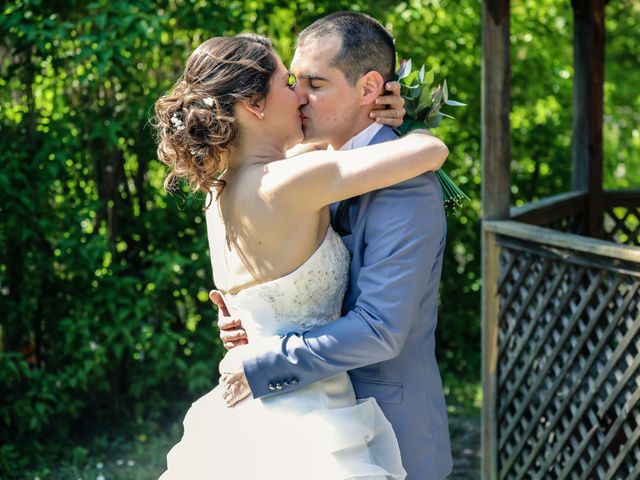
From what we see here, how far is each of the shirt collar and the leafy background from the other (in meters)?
3.27

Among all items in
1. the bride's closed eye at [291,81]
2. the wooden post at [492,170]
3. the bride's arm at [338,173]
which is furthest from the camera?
the wooden post at [492,170]

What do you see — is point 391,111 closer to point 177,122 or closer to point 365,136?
point 365,136

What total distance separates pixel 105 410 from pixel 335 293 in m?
4.53

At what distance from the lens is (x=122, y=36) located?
5930 mm

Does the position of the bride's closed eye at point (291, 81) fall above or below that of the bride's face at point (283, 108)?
above

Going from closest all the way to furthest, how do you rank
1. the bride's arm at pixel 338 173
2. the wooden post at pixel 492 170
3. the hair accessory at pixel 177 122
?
the bride's arm at pixel 338 173, the hair accessory at pixel 177 122, the wooden post at pixel 492 170

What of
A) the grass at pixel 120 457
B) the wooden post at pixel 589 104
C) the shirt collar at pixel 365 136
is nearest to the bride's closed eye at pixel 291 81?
the shirt collar at pixel 365 136

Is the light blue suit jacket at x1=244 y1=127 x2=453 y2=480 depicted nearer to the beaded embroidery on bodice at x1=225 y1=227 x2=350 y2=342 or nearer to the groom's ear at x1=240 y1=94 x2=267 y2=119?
the beaded embroidery on bodice at x1=225 y1=227 x2=350 y2=342

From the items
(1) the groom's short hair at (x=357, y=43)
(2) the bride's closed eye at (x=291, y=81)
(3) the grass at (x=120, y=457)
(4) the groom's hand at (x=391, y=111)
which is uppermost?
(1) the groom's short hair at (x=357, y=43)

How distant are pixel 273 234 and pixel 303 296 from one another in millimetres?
193

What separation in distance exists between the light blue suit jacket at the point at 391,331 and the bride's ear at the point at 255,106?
339 mm

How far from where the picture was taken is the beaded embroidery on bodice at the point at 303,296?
2.56 meters

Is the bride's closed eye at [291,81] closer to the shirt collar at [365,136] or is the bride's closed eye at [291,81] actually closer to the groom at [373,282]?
the groom at [373,282]

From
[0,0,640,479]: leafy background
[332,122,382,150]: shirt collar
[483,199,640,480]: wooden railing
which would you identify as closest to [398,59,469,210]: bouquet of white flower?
[332,122,382,150]: shirt collar
